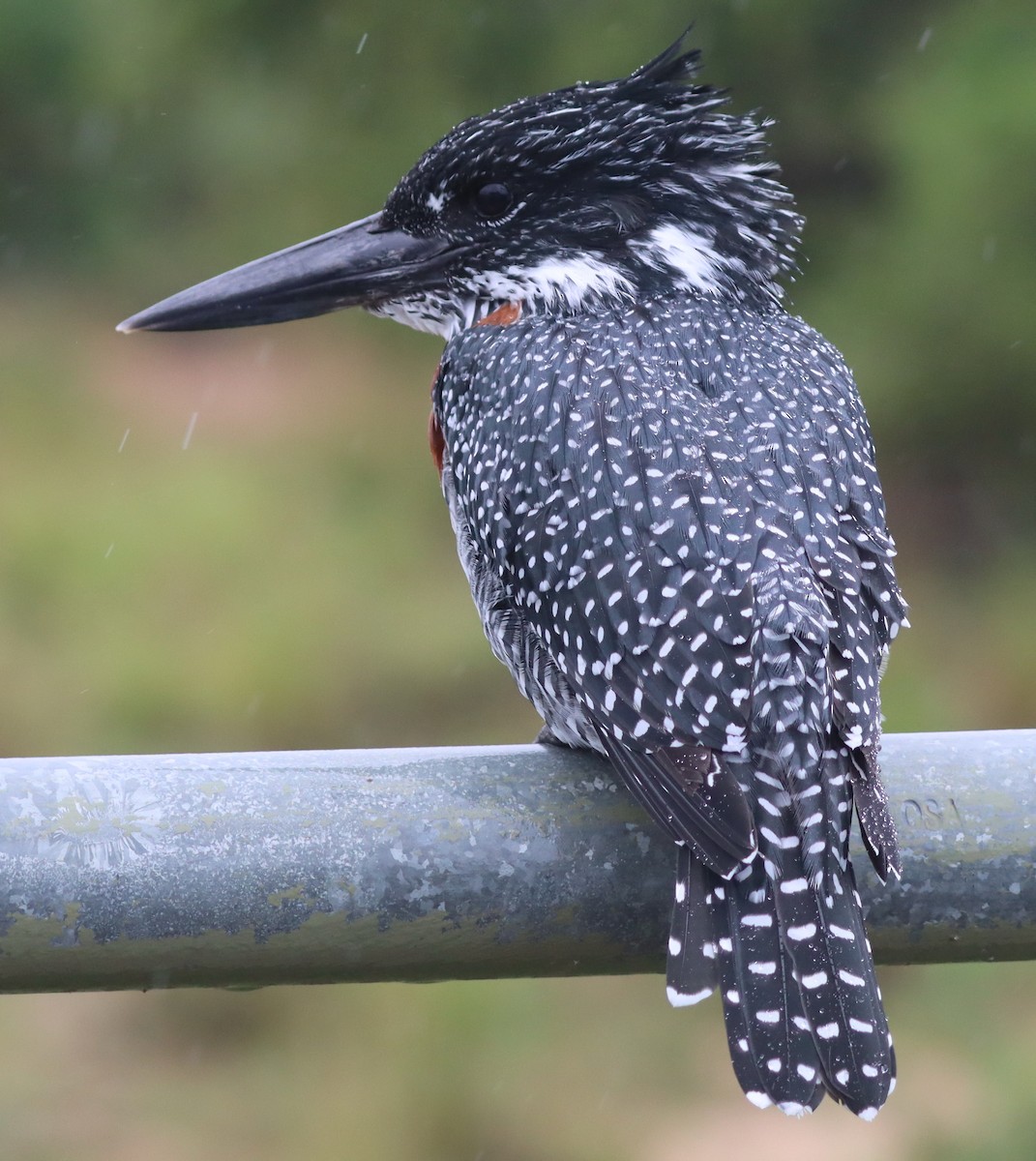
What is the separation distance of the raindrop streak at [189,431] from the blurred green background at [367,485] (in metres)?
0.02

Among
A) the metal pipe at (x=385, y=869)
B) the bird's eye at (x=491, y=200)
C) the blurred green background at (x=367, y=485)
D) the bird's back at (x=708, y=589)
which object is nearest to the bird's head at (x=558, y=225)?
the bird's eye at (x=491, y=200)

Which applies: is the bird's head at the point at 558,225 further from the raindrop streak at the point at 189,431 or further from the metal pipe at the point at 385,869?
the raindrop streak at the point at 189,431

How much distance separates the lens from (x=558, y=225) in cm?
267

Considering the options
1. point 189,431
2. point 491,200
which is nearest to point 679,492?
point 491,200

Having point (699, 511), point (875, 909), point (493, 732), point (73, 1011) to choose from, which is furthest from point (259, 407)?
point (875, 909)

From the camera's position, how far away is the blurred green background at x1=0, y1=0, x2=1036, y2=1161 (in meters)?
4.54

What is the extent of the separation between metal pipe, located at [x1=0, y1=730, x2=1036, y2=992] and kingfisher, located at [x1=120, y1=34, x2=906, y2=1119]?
7 centimetres

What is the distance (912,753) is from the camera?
1.66 m

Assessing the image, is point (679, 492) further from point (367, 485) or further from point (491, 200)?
point (367, 485)

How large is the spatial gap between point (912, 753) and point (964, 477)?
5.13 meters

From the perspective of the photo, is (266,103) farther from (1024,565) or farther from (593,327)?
(593,327)

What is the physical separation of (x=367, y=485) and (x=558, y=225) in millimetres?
4008

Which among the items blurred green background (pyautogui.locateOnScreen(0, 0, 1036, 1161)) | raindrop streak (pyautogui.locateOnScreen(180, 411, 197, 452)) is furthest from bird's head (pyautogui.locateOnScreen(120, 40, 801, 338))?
raindrop streak (pyautogui.locateOnScreen(180, 411, 197, 452))

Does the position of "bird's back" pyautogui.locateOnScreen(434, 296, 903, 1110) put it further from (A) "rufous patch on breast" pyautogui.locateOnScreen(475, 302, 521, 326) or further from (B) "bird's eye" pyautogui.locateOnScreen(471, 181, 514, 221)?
(B) "bird's eye" pyautogui.locateOnScreen(471, 181, 514, 221)
